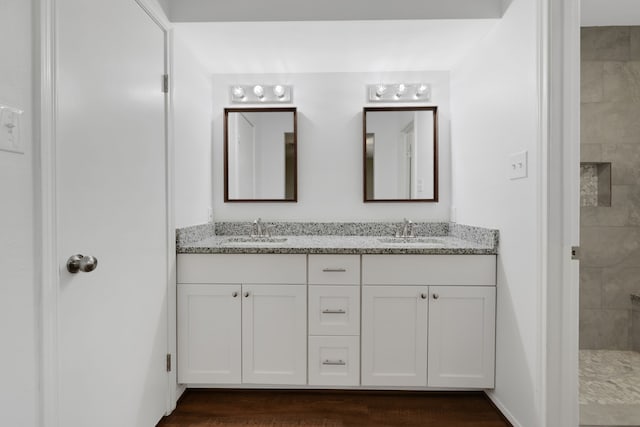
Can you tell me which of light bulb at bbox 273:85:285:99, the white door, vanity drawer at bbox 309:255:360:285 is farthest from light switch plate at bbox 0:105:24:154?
light bulb at bbox 273:85:285:99

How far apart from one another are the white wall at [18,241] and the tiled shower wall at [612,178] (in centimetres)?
311

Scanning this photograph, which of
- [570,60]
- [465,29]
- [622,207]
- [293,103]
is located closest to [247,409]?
[293,103]

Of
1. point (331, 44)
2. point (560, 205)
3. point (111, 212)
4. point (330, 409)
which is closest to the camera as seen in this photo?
point (111, 212)

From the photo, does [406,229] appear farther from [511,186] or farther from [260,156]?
[260,156]

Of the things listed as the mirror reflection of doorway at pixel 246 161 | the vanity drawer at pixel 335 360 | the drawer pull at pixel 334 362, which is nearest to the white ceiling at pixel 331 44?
the mirror reflection of doorway at pixel 246 161

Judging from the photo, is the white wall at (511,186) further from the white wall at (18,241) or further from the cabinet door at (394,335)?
the white wall at (18,241)

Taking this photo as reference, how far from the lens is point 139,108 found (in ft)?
5.14

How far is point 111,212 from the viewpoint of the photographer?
1369mm

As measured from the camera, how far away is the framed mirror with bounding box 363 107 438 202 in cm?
253

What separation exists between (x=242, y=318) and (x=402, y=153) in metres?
1.51

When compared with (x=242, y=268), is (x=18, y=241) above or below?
above

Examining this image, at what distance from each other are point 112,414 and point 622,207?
3.28 metres

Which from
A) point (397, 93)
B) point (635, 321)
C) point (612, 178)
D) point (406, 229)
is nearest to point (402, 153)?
point (397, 93)

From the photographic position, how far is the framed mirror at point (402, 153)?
99.5 inches
